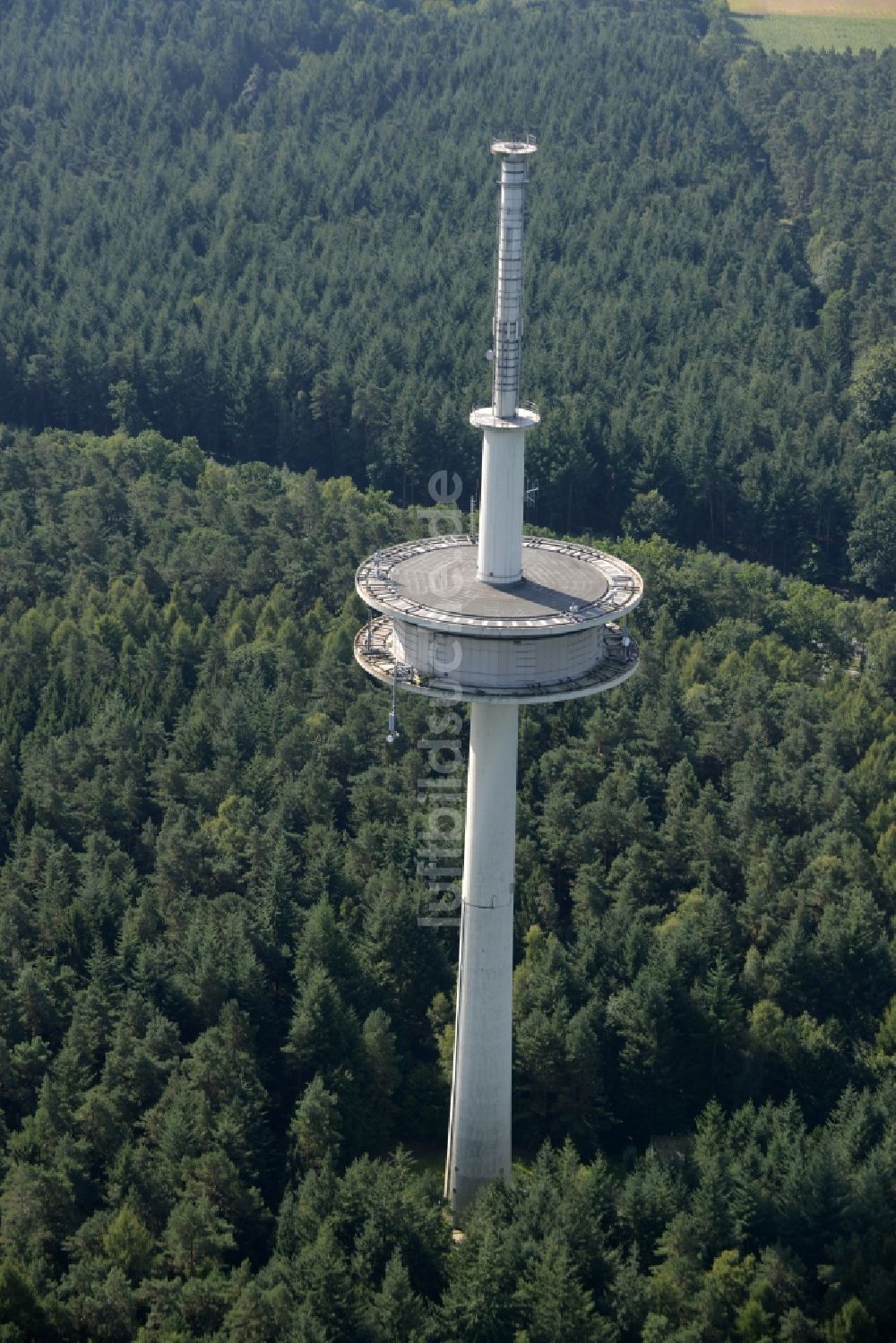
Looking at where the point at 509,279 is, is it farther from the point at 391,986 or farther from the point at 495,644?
the point at 391,986

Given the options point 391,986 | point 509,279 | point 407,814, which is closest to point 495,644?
point 509,279

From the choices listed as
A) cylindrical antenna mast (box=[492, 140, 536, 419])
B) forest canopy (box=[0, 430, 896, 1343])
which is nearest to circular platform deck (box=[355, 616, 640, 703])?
cylindrical antenna mast (box=[492, 140, 536, 419])

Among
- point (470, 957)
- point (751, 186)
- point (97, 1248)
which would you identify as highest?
point (751, 186)

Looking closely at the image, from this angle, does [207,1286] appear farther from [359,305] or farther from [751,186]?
[751,186]

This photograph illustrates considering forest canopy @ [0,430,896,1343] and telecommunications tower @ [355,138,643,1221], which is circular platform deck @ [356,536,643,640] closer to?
telecommunications tower @ [355,138,643,1221]

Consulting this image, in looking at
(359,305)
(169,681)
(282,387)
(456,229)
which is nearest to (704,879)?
(169,681)
